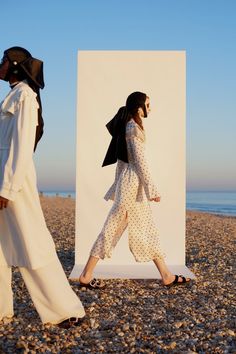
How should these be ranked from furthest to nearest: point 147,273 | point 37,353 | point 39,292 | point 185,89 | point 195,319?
1. point 185,89
2. point 147,273
3. point 195,319
4. point 39,292
5. point 37,353

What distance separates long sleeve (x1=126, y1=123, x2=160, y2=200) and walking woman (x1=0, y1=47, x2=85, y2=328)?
1.51 metres

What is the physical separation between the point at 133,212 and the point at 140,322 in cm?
134

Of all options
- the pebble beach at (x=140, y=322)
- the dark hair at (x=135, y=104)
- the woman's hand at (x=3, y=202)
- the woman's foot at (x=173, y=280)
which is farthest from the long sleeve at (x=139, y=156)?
the woman's hand at (x=3, y=202)

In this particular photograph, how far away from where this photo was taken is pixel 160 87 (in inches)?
247

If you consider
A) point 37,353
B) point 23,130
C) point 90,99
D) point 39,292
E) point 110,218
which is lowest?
point 37,353

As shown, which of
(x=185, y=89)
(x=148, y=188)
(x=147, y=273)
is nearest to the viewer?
(x=148, y=188)

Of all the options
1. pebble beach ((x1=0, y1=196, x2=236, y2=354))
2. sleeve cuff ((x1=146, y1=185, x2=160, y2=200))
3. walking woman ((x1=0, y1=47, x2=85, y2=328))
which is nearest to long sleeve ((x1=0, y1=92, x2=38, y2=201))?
walking woman ((x1=0, y1=47, x2=85, y2=328))

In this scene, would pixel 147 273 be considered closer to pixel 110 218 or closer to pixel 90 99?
pixel 110 218

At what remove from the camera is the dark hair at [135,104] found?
16.5 feet

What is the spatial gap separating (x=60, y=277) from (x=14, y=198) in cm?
68

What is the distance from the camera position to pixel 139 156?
4910mm

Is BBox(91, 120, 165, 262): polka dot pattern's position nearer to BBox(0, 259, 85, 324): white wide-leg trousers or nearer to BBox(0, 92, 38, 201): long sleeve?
BBox(0, 259, 85, 324): white wide-leg trousers

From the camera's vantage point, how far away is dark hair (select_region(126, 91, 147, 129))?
16.5 feet

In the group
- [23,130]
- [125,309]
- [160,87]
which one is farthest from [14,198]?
[160,87]
